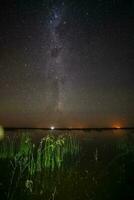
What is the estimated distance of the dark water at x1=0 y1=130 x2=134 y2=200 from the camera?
744 centimetres

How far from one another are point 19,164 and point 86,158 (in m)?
2.49

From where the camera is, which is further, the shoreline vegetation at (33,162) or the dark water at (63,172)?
the shoreline vegetation at (33,162)

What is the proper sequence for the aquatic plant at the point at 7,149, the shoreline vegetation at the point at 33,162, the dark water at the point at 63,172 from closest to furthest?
the dark water at the point at 63,172 → the shoreline vegetation at the point at 33,162 → the aquatic plant at the point at 7,149

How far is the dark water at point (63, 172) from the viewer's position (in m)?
7.44

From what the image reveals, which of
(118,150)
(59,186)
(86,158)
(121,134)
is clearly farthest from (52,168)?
(121,134)

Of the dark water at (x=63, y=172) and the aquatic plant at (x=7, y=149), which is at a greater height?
the aquatic plant at (x=7, y=149)

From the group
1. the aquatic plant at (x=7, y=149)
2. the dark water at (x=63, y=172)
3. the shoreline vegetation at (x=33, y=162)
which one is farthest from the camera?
the aquatic plant at (x=7, y=149)

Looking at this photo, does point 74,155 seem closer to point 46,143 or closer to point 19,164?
point 46,143

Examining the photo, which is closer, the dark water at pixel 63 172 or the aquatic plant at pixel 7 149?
the dark water at pixel 63 172

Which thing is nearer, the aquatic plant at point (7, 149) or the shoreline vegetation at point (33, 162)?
the shoreline vegetation at point (33, 162)

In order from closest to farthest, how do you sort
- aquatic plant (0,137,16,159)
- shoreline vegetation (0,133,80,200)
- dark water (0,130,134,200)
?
dark water (0,130,134,200), shoreline vegetation (0,133,80,200), aquatic plant (0,137,16,159)

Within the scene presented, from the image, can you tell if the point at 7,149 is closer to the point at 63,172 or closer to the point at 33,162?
the point at 33,162

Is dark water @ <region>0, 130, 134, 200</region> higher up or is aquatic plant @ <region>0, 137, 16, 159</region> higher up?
aquatic plant @ <region>0, 137, 16, 159</region>

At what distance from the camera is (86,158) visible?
10984 mm
